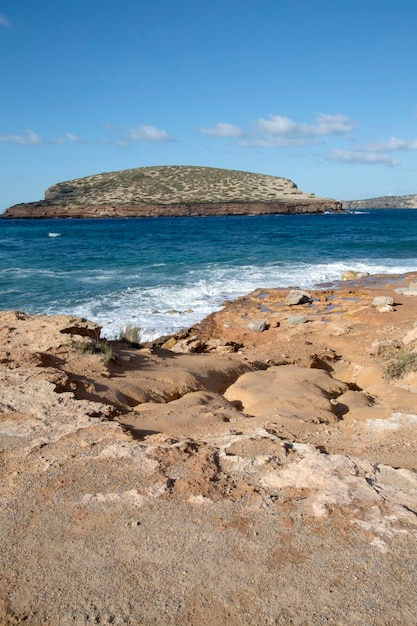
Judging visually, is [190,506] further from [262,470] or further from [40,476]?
[40,476]

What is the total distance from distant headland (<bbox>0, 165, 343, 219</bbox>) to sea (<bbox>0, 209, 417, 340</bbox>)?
39.0 metres

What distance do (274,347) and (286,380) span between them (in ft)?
A: 15.8

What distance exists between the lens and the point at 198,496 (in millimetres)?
4246

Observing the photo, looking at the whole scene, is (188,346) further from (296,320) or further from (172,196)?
(172,196)

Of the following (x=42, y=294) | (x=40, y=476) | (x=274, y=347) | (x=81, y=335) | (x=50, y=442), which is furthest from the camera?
(x=42, y=294)

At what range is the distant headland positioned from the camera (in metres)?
85.2

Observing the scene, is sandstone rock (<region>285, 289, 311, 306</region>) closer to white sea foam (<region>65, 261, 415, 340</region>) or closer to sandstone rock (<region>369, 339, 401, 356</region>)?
white sea foam (<region>65, 261, 415, 340</region>)

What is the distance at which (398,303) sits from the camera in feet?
57.0

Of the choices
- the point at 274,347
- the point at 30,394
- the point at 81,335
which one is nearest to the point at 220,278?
the point at 274,347

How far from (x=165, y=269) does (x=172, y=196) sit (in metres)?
70.6

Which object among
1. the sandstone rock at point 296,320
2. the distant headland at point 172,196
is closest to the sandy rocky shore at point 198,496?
the sandstone rock at point 296,320

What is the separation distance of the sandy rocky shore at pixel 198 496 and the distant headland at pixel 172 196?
78.4 meters

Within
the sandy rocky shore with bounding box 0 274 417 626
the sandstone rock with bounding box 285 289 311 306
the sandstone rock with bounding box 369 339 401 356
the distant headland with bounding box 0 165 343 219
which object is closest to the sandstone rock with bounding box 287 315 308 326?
the sandstone rock with bounding box 285 289 311 306

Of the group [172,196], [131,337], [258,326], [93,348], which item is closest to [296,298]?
[258,326]
